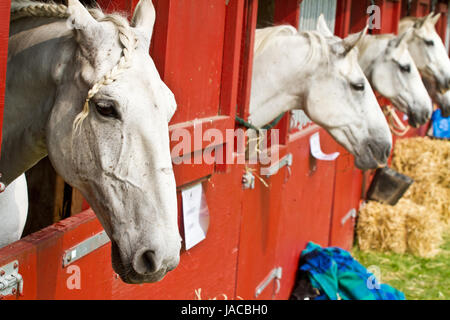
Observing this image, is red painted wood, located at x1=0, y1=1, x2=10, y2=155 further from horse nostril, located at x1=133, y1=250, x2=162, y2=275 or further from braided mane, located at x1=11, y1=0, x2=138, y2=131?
horse nostril, located at x1=133, y1=250, x2=162, y2=275

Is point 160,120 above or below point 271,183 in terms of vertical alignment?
above

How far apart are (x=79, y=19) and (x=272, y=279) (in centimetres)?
251

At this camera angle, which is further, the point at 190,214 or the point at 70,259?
the point at 190,214

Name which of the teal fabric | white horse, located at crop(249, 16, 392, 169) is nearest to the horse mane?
white horse, located at crop(249, 16, 392, 169)

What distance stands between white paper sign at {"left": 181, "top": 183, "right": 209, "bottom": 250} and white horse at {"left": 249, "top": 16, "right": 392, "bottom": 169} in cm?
78

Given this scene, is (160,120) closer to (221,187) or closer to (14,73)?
(14,73)

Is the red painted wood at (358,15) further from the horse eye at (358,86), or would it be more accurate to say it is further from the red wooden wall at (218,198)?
the horse eye at (358,86)

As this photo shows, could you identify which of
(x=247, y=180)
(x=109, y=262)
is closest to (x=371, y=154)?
(x=247, y=180)

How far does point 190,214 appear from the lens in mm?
2404

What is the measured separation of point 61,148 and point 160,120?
0.92 feet

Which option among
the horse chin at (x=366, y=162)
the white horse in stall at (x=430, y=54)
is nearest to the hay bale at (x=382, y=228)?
the white horse in stall at (x=430, y=54)

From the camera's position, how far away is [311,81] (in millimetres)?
3123

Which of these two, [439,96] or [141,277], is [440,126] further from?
[141,277]
